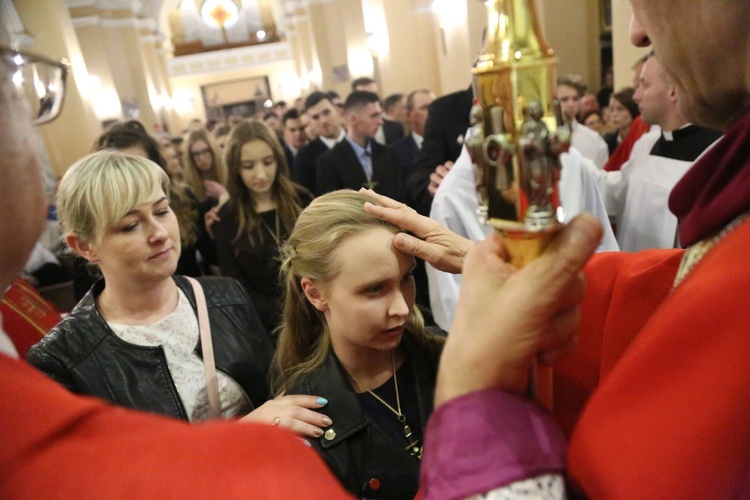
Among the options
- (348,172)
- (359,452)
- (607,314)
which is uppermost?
(607,314)

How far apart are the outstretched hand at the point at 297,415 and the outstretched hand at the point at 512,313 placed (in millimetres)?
739

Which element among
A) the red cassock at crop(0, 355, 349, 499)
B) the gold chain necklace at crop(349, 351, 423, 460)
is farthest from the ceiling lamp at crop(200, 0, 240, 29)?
the red cassock at crop(0, 355, 349, 499)

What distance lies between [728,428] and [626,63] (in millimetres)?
4932

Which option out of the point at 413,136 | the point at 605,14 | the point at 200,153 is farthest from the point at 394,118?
the point at 200,153

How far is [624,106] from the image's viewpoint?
14.2ft

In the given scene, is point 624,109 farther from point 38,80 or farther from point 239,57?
point 239,57

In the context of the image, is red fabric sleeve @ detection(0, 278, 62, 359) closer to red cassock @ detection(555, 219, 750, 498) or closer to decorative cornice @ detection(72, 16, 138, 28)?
red cassock @ detection(555, 219, 750, 498)

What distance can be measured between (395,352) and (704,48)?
1132 millimetres

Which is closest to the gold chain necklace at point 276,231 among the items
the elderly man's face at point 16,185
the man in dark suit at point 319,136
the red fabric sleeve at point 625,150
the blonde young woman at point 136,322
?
the blonde young woman at point 136,322

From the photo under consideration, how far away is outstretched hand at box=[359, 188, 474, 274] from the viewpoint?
1.36 meters

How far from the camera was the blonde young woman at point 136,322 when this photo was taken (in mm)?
1617

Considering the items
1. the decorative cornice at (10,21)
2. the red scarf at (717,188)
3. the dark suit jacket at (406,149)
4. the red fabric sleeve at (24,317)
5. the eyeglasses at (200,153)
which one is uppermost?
the decorative cornice at (10,21)

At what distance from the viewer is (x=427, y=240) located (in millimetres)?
1415

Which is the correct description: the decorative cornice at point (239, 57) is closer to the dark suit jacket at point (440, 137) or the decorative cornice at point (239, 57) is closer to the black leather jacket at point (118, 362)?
the dark suit jacket at point (440, 137)
